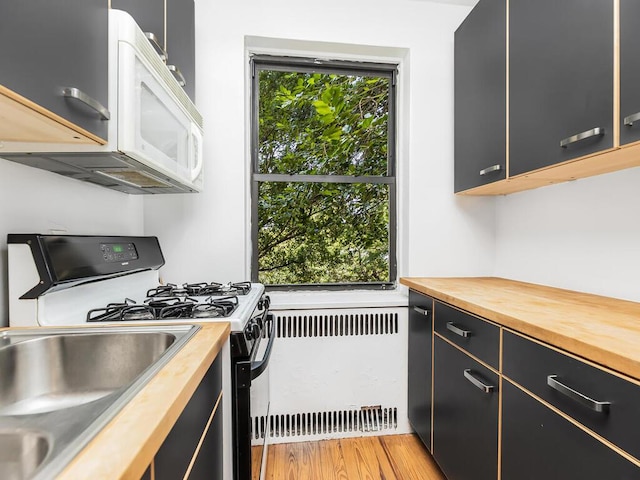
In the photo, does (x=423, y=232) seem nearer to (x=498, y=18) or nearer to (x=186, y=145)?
(x=498, y=18)

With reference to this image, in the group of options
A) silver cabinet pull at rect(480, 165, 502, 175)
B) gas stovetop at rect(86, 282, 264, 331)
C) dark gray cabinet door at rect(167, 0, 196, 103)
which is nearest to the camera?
gas stovetop at rect(86, 282, 264, 331)

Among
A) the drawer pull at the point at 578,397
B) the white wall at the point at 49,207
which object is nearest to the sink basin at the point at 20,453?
the white wall at the point at 49,207

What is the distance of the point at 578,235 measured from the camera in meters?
1.54

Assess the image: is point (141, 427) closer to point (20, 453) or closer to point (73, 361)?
point (20, 453)

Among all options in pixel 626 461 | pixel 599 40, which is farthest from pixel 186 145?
pixel 626 461

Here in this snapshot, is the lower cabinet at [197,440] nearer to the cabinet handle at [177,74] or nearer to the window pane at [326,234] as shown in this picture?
the cabinet handle at [177,74]

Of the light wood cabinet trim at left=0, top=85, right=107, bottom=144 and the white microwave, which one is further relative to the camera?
the white microwave

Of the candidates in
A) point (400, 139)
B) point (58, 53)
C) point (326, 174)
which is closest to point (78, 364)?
point (58, 53)

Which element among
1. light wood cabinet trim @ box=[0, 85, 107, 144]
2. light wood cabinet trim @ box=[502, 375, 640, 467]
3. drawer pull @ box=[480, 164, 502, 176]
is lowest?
light wood cabinet trim @ box=[502, 375, 640, 467]

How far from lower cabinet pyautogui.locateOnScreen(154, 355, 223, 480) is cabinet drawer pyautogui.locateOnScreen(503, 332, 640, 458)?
853 millimetres

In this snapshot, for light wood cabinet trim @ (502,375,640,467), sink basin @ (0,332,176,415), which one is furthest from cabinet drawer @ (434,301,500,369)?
sink basin @ (0,332,176,415)

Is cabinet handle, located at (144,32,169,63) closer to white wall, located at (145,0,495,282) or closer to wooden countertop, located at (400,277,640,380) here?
white wall, located at (145,0,495,282)

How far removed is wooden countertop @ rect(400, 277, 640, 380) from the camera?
0.74m

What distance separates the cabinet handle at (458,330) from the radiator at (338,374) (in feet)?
1.77
